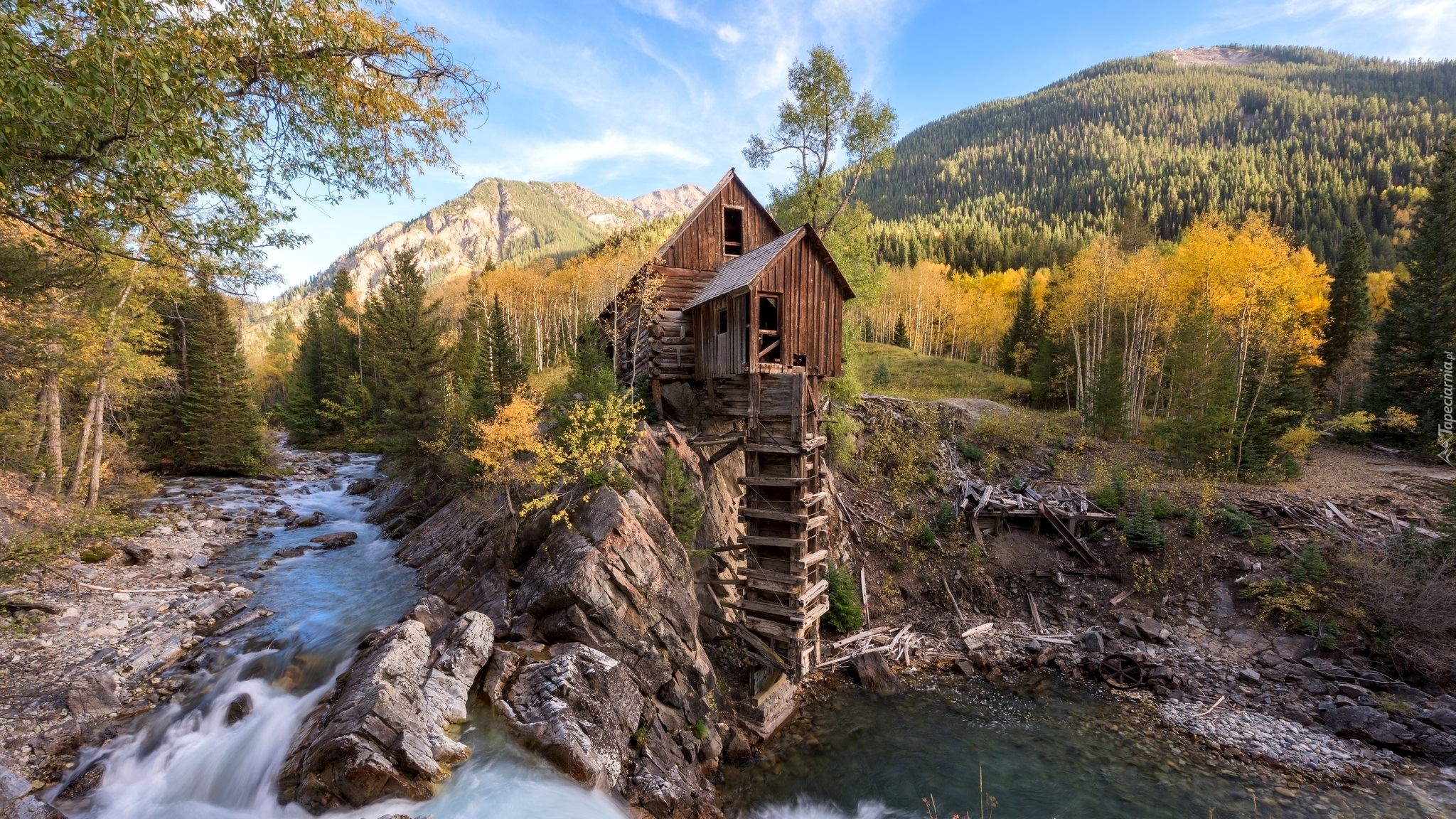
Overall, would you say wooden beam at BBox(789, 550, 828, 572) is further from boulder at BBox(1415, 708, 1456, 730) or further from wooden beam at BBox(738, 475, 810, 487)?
boulder at BBox(1415, 708, 1456, 730)

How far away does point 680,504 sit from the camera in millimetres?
15812

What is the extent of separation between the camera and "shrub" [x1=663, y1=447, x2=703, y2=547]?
1581cm

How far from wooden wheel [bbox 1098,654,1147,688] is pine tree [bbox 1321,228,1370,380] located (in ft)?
113

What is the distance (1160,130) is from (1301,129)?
25.4m

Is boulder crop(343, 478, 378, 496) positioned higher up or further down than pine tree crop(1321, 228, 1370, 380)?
further down

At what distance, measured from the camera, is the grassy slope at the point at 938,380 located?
39938 mm

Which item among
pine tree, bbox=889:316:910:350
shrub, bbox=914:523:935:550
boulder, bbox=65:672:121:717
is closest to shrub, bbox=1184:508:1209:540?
shrub, bbox=914:523:935:550

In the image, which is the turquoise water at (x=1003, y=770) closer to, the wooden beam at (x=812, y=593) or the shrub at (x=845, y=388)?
the wooden beam at (x=812, y=593)

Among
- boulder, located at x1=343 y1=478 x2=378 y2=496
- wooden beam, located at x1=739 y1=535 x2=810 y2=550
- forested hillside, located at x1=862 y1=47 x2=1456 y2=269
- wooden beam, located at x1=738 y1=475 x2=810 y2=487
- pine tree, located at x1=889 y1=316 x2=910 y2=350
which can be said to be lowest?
boulder, located at x1=343 y1=478 x2=378 y2=496

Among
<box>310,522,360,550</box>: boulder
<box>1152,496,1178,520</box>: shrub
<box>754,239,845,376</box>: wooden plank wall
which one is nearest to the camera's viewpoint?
<box>754,239,845,376</box>: wooden plank wall

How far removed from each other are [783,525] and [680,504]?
3237 millimetres

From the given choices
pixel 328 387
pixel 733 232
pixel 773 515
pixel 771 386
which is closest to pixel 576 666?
pixel 773 515

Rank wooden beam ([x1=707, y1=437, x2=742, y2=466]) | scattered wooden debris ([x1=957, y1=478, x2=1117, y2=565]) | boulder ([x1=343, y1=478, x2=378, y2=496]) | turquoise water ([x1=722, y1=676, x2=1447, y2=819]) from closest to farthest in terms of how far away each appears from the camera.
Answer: turquoise water ([x1=722, y1=676, x2=1447, y2=819]) < wooden beam ([x1=707, y1=437, x2=742, y2=466]) < scattered wooden debris ([x1=957, y1=478, x2=1117, y2=565]) < boulder ([x1=343, y1=478, x2=378, y2=496])

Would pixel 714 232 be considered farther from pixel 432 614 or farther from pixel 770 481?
pixel 432 614
